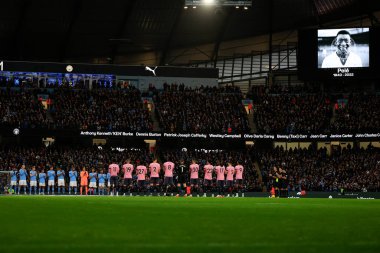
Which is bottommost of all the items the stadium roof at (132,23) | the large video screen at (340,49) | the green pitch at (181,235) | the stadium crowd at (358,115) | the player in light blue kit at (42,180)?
the green pitch at (181,235)

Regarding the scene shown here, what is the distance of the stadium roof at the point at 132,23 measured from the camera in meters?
62.7

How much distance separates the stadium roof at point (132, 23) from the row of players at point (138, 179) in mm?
22277

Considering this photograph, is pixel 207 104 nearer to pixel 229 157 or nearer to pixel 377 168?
pixel 229 157

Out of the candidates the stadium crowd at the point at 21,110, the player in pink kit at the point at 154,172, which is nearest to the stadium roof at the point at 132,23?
the stadium crowd at the point at 21,110

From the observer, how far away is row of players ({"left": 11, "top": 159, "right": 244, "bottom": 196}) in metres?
41.8

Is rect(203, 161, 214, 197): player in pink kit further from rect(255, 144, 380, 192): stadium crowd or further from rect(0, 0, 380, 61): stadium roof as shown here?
rect(0, 0, 380, 61): stadium roof

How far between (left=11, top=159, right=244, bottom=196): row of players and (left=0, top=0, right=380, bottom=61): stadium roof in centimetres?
2228

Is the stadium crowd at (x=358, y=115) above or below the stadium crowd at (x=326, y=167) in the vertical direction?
above

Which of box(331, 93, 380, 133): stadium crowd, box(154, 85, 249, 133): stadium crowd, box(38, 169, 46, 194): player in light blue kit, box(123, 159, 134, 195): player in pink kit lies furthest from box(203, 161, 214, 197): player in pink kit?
box(331, 93, 380, 133): stadium crowd

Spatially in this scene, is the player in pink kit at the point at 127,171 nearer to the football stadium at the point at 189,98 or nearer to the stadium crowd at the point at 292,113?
the football stadium at the point at 189,98

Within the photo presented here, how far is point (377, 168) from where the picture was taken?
52.3m

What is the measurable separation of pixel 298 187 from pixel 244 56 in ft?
80.2

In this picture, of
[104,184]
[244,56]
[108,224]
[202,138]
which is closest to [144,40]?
[244,56]

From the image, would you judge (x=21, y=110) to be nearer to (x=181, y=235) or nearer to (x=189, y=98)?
(x=189, y=98)
